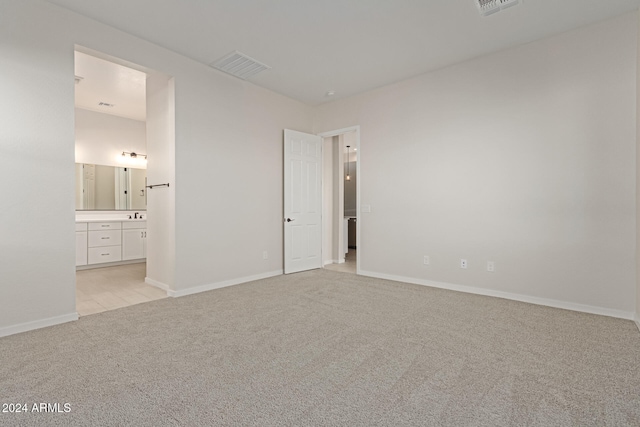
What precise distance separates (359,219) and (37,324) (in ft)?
12.7

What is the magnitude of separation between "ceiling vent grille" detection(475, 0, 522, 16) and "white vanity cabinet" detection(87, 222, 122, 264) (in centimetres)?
627

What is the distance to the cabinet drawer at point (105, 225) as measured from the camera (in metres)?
5.47

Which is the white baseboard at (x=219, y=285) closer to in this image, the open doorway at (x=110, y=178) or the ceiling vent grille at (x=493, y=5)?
the open doorway at (x=110, y=178)

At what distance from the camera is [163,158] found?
402 centimetres

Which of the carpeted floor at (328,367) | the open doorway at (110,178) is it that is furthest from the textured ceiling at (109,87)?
the carpeted floor at (328,367)

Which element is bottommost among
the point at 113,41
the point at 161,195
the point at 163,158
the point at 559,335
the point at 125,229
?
the point at 559,335

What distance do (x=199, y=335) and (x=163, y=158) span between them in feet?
8.08

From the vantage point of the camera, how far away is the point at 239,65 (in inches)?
154

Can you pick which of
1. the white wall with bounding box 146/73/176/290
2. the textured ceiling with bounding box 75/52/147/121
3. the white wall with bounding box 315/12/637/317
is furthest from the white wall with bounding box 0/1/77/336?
the white wall with bounding box 315/12/637/317

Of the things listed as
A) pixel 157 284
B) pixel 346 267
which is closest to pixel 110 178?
pixel 157 284

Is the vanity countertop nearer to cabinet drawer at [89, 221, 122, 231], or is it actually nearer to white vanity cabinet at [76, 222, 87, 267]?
cabinet drawer at [89, 221, 122, 231]

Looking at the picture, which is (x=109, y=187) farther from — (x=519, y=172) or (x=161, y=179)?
(x=519, y=172)

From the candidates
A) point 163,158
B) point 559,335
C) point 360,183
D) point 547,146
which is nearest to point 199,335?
point 163,158

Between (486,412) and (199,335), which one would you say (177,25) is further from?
(486,412)
